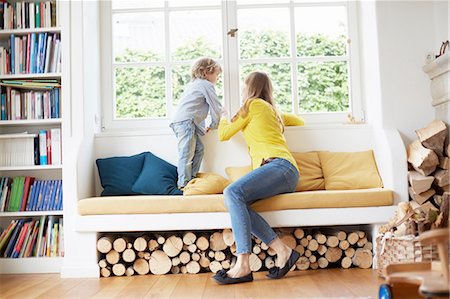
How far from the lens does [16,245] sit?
366 centimetres

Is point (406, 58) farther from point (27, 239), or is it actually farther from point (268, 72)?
point (27, 239)

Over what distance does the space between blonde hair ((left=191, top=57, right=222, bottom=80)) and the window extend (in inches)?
12.8

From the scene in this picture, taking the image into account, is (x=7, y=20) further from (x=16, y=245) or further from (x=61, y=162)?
(x=16, y=245)

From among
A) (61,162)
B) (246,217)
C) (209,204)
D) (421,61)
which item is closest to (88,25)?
(61,162)

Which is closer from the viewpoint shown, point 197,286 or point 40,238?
point 197,286

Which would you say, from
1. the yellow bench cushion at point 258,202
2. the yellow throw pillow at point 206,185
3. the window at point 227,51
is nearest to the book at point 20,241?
the yellow bench cushion at point 258,202

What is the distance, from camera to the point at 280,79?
412 centimetres

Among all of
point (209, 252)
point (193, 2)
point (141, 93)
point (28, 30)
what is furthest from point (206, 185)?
point (28, 30)

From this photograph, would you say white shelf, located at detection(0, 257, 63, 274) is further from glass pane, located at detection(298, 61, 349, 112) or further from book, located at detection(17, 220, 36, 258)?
glass pane, located at detection(298, 61, 349, 112)

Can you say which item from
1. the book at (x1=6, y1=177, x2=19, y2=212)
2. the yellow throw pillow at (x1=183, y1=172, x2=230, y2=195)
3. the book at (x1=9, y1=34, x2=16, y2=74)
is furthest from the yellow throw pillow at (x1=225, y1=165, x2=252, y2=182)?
the book at (x1=9, y1=34, x2=16, y2=74)

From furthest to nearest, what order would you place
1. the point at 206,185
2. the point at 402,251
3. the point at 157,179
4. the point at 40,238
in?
the point at 40,238 < the point at 157,179 < the point at 206,185 < the point at 402,251

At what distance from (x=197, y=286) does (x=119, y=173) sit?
3.56ft

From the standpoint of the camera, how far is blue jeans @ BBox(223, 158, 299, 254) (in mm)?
3045

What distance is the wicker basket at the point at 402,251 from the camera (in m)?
2.85
